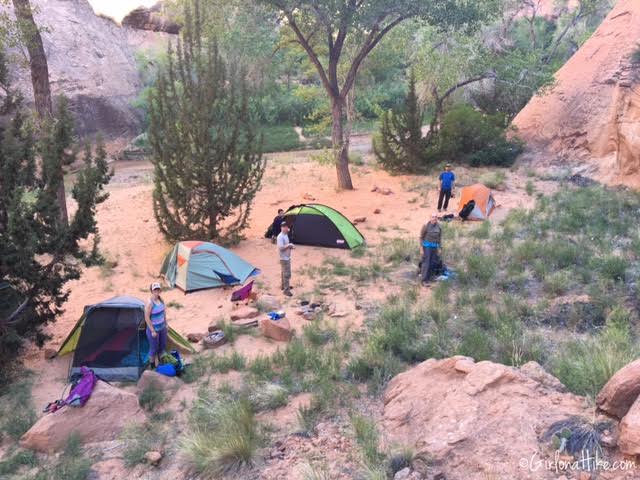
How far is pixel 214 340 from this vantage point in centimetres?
882

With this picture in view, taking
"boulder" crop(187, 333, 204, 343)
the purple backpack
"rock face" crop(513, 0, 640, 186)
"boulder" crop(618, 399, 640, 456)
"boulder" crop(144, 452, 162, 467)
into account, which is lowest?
"boulder" crop(187, 333, 204, 343)

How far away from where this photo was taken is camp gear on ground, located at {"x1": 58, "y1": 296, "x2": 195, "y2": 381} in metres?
8.16

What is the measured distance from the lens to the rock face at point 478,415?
15.1ft

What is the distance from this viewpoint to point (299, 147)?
3691 cm

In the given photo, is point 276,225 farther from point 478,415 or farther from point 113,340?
point 478,415

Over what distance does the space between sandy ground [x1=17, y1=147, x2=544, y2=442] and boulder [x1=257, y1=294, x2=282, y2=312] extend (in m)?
0.23

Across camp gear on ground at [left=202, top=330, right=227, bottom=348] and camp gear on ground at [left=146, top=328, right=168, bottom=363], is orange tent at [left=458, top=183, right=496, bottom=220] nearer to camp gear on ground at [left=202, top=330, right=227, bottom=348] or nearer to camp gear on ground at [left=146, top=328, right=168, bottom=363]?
camp gear on ground at [left=202, top=330, right=227, bottom=348]

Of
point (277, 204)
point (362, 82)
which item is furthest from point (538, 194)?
point (362, 82)

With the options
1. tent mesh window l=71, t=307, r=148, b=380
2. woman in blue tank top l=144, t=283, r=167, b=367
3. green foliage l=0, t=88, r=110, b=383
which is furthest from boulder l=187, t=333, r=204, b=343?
green foliage l=0, t=88, r=110, b=383

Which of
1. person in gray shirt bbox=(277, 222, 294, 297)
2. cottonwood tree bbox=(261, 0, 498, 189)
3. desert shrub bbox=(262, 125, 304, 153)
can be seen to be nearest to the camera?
person in gray shirt bbox=(277, 222, 294, 297)

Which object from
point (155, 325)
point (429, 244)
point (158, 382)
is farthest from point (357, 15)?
point (158, 382)

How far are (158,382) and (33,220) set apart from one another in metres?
3.31

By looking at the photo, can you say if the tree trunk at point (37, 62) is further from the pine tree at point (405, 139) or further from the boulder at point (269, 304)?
the pine tree at point (405, 139)

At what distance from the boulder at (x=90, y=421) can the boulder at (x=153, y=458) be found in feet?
2.49
